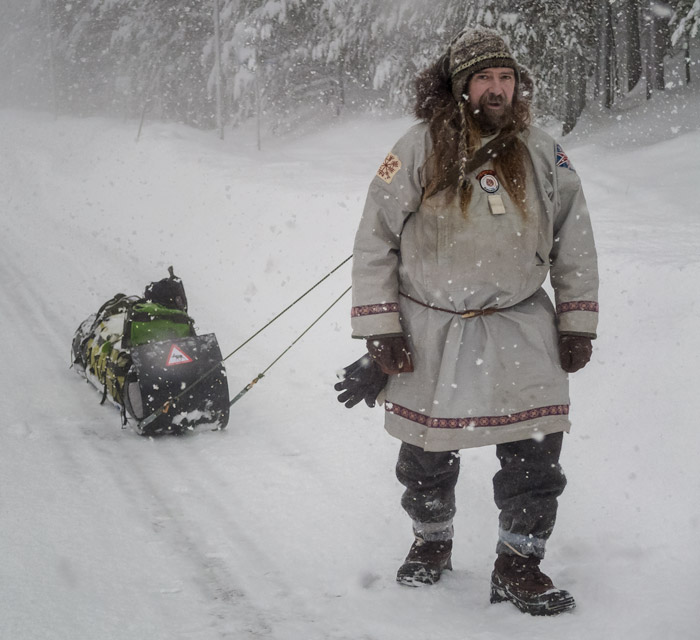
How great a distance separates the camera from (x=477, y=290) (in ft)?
8.33

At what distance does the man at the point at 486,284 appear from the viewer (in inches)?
99.0

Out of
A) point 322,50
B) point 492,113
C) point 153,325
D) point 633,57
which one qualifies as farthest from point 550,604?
point 322,50

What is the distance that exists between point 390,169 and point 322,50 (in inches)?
663

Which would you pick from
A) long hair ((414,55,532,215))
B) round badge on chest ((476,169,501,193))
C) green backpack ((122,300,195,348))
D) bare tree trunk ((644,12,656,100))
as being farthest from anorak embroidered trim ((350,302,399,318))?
bare tree trunk ((644,12,656,100))

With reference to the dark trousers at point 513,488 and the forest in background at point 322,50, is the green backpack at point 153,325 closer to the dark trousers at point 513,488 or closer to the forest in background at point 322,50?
the dark trousers at point 513,488

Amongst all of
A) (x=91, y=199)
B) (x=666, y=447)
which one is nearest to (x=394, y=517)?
(x=666, y=447)

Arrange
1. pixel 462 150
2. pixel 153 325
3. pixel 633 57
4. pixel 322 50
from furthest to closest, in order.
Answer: pixel 322 50
pixel 633 57
pixel 153 325
pixel 462 150

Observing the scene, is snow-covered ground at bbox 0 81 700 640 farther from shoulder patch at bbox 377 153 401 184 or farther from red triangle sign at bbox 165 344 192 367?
shoulder patch at bbox 377 153 401 184

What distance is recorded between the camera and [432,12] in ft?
48.5

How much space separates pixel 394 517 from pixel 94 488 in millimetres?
1455

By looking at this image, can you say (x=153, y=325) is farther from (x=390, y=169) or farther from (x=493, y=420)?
(x=493, y=420)

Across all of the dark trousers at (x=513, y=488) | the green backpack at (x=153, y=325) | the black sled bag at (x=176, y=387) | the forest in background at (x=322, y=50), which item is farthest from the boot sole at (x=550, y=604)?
the forest in background at (x=322, y=50)

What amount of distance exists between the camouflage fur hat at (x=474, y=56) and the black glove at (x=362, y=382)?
100 centimetres

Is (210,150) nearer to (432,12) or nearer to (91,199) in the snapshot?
(91,199)
